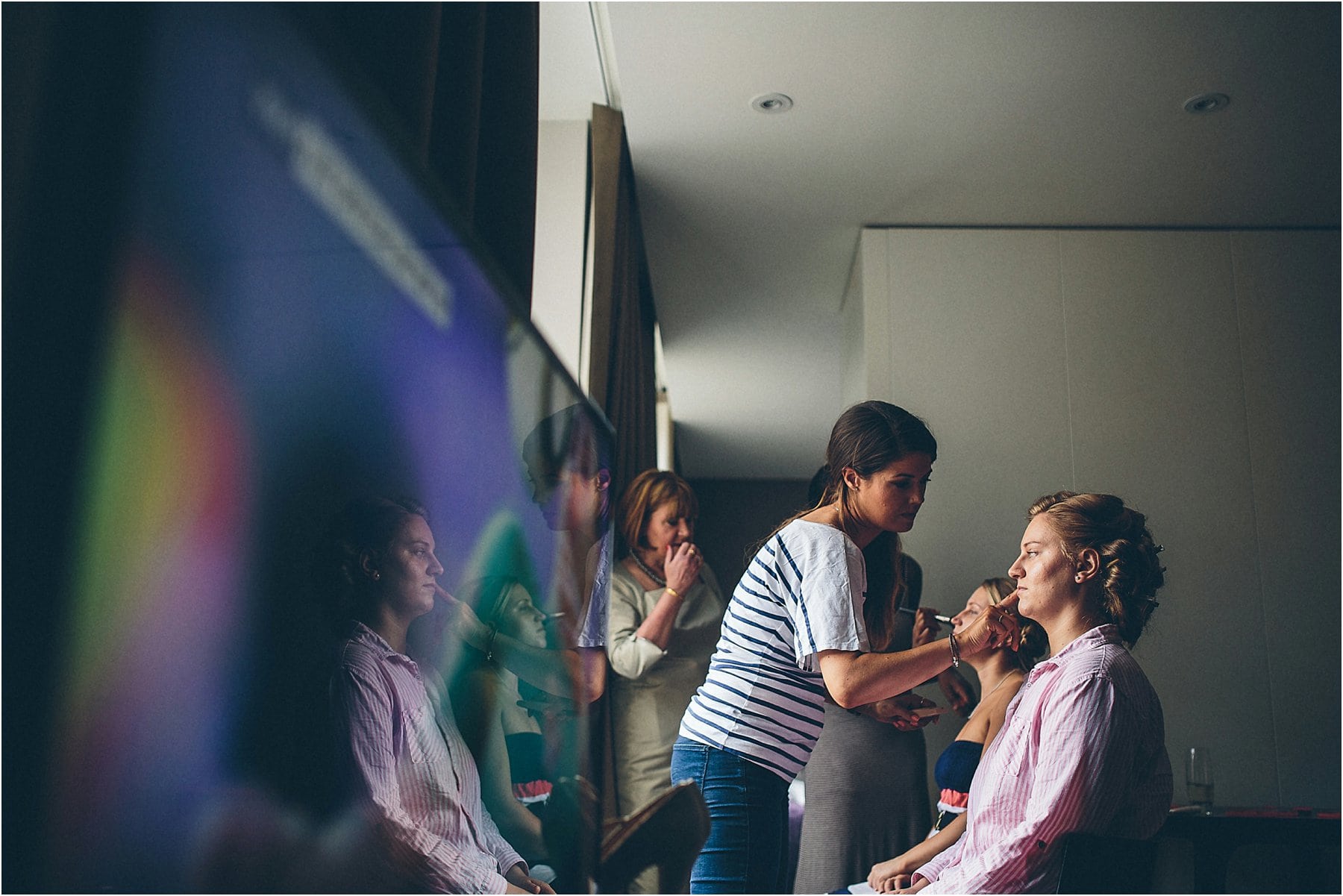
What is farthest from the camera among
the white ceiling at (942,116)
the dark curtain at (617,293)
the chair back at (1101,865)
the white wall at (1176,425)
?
the white wall at (1176,425)

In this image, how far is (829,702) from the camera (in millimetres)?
2518

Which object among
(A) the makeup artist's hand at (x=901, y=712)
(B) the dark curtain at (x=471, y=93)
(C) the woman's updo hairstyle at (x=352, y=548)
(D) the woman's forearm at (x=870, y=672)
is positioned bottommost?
(A) the makeup artist's hand at (x=901, y=712)

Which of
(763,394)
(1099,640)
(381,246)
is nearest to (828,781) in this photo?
(1099,640)

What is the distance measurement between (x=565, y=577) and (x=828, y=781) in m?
1.96

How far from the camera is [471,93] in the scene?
1160mm

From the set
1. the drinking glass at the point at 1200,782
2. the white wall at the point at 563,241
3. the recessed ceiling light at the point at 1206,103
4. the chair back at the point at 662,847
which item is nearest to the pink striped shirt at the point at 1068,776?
the chair back at the point at 662,847

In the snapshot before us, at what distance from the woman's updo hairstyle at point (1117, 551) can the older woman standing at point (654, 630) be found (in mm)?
939

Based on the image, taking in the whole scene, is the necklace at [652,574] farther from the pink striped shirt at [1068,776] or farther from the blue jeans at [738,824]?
the pink striped shirt at [1068,776]

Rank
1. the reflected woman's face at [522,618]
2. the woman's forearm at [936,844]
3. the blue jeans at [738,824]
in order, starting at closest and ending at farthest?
the reflected woman's face at [522,618] < the blue jeans at [738,824] < the woman's forearm at [936,844]

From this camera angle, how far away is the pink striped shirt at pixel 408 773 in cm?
47

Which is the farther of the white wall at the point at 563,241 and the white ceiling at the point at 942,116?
the white wall at the point at 563,241

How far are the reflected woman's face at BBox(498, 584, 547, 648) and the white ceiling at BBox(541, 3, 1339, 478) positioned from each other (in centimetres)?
218

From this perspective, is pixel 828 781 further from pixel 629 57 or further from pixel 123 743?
pixel 123 743

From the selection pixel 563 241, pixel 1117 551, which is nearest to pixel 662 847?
pixel 1117 551
